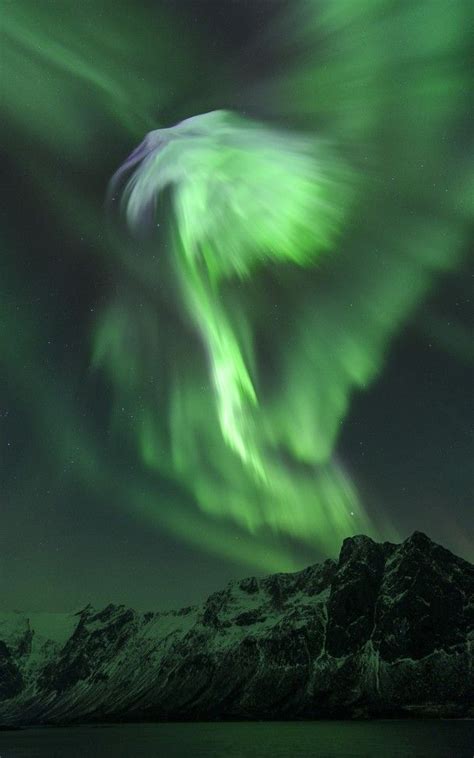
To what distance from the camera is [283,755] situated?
451 ft

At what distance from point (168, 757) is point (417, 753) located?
49.6m

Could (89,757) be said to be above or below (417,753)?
below

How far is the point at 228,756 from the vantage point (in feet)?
449

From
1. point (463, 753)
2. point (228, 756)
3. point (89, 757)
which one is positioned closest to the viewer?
point (463, 753)

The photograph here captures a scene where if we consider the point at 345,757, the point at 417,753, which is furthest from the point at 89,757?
the point at 417,753

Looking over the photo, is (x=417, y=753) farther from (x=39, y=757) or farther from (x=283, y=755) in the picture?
(x=39, y=757)

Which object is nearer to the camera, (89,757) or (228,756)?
(228,756)

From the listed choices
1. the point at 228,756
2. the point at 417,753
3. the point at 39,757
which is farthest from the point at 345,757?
the point at 39,757

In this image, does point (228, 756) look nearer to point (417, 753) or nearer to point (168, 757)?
point (168, 757)

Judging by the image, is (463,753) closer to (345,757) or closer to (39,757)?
(345,757)

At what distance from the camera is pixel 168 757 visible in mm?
138250

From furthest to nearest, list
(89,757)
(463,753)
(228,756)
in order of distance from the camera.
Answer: (89,757), (228,756), (463,753)

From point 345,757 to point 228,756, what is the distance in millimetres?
24480

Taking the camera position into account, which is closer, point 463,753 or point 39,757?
point 463,753
